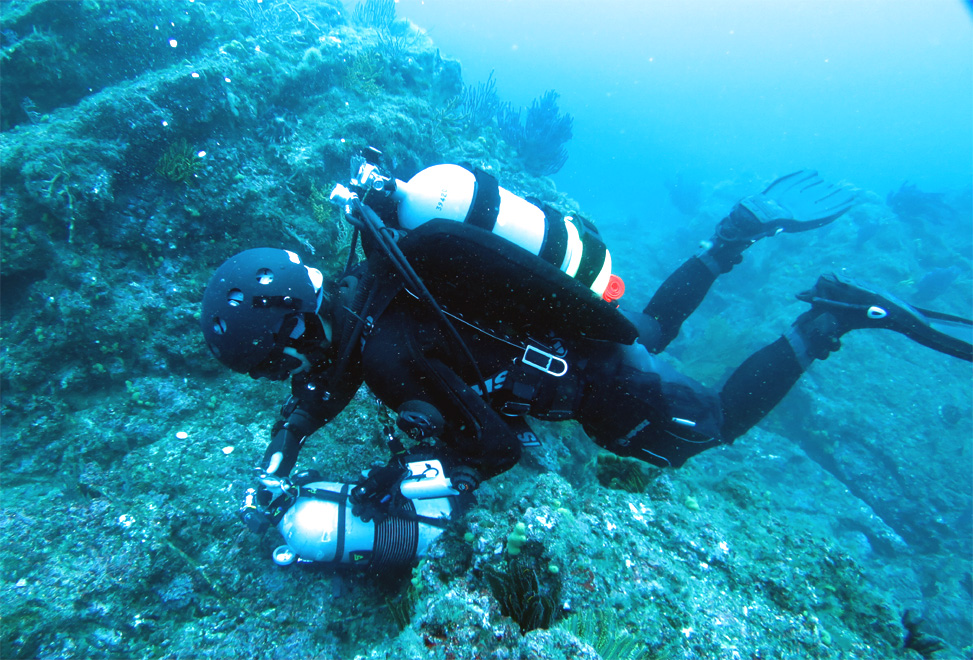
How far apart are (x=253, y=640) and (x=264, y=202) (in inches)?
164

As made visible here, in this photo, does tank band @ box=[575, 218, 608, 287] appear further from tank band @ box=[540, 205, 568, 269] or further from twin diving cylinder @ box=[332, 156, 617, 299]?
tank band @ box=[540, 205, 568, 269]

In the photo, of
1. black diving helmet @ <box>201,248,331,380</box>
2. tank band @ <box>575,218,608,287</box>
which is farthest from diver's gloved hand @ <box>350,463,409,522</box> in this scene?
tank band @ <box>575,218,608,287</box>

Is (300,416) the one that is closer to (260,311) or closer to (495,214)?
(260,311)

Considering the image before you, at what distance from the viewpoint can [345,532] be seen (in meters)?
2.75

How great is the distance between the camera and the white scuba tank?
7.42 feet

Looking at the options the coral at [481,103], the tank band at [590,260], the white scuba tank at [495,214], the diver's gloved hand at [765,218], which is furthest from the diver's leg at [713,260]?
the coral at [481,103]

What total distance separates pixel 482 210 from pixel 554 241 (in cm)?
49

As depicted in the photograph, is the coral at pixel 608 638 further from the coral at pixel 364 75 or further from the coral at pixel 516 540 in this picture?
the coral at pixel 364 75

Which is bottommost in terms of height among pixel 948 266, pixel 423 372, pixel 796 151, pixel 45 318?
pixel 45 318

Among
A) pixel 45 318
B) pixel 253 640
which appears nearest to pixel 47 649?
pixel 253 640

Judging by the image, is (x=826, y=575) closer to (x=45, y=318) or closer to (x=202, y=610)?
(x=202, y=610)

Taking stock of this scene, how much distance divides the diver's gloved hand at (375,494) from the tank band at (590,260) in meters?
1.73

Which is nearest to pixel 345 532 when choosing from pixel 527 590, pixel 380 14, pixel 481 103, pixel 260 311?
pixel 527 590

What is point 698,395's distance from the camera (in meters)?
3.06
